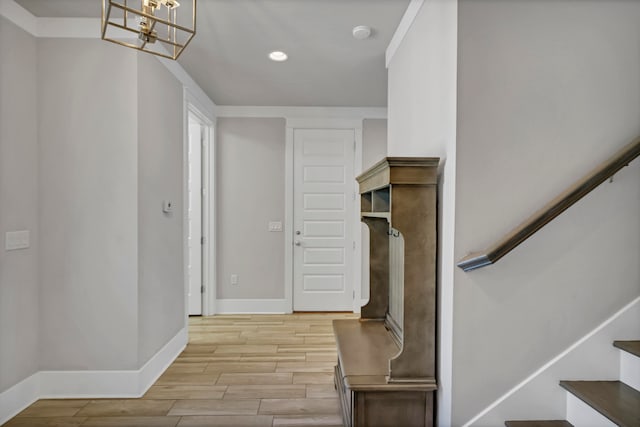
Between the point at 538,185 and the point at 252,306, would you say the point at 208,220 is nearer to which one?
Result: the point at 252,306

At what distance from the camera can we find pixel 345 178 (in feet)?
15.5

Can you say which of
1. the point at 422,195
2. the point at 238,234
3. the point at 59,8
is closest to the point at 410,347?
the point at 422,195

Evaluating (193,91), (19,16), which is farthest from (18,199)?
(193,91)

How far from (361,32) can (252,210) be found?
267 centimetres

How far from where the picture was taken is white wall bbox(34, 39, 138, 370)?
2.54 m

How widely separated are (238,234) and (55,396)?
2.47m

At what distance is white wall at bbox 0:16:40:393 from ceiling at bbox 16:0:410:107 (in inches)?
14.1

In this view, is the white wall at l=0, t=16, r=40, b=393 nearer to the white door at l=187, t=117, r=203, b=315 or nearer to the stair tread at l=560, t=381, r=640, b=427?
the white door at l=187, t=117, r=203, b=315

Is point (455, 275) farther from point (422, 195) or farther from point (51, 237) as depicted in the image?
point (51, 237)

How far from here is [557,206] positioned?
5.09 ft

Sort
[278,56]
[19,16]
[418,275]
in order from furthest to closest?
[278,56] < [19,16] < [418,275]

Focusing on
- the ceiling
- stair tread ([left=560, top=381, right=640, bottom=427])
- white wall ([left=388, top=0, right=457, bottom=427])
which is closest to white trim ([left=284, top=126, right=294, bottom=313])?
the ceiling

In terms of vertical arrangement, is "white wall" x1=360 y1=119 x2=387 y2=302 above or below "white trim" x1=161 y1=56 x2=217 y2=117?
below

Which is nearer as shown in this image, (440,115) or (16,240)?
(440,115)
